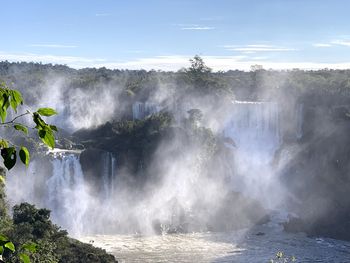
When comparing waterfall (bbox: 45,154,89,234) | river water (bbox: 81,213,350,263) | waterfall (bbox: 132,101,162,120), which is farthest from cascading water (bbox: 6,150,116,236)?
waterfall (bbox: 132,101,162,120)

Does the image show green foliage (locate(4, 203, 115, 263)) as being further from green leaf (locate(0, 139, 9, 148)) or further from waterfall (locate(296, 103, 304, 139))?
waterfall (locate(296, 103, 304, 139))

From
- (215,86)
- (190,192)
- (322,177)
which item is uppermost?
(215,86)

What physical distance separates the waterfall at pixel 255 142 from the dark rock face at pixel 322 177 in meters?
2.78

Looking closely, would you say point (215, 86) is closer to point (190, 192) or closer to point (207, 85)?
point (207, 85)

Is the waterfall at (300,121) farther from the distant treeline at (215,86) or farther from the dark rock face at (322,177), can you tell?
the distant treeline at (215,86)

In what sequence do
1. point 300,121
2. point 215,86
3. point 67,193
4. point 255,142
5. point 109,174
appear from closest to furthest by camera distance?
point 67,193, point 109,174, point 300,121, point 255,142, point 215,86

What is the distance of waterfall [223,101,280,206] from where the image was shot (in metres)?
63.4

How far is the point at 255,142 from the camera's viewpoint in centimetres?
6469

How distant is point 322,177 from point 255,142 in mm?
10950

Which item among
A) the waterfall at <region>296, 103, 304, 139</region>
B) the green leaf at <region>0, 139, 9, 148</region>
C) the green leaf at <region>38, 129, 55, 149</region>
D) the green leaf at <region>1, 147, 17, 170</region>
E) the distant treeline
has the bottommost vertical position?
the waterfall at <region>296, 103, 304, 139</region>

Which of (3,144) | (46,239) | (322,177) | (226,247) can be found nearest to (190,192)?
(322,177)

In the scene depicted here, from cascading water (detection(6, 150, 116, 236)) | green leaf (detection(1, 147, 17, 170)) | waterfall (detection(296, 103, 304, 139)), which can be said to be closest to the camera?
green leaf (detection(1, 147, 17, 170))

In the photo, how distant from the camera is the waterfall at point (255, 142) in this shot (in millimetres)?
63438

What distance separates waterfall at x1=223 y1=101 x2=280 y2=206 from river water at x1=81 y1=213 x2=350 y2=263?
A: 11.8 metres
